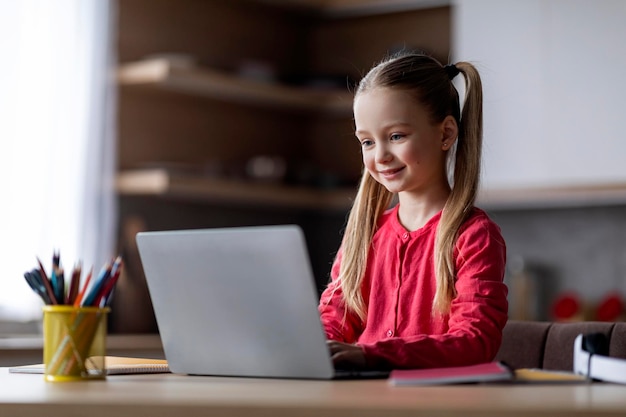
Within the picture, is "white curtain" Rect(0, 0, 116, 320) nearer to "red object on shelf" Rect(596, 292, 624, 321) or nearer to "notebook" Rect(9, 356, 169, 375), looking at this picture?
"red object on shelf" Rect(596, 292, 624, 321)

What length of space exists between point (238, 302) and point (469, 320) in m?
0.32

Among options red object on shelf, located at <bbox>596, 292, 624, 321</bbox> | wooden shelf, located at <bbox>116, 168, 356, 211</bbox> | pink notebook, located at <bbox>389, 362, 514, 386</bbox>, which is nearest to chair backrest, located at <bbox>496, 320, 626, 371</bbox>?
pink notebook, located at <bbox>389, 362, 514, 386</bbox>

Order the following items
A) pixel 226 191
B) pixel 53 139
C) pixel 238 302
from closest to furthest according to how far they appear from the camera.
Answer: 1. pixel 238 302
2. pixel 53 139
3. pixel 226 191

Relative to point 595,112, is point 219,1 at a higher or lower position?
higher

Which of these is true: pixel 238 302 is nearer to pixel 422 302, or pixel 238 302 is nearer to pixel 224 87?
pixel 422 302

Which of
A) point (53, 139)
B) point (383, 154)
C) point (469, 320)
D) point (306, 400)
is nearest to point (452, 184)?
point (383, 154)

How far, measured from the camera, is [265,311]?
3.91 ft

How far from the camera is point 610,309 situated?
3.47 meters

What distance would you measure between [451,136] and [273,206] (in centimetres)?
261

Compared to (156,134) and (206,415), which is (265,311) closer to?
(206,415)

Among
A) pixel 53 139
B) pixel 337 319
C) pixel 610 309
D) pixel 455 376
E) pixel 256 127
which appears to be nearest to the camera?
pixel 455 376

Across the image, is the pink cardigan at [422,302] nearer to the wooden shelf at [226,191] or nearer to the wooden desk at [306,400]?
the wooden desk at [306,400]

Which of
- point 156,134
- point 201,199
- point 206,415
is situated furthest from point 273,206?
point 206,415

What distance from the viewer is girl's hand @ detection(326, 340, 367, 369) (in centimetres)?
124
